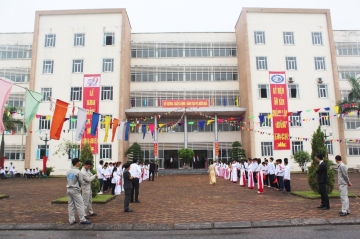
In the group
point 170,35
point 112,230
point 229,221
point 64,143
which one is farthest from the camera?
point 170,35

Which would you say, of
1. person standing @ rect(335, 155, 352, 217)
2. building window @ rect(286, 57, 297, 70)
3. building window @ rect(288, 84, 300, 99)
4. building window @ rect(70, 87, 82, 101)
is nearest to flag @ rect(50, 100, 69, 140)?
person standing @ rect(335, 155, 352, 217)

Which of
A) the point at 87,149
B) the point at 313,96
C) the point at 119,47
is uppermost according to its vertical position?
the point at 119,47

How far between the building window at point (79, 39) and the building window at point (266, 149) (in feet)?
71.4

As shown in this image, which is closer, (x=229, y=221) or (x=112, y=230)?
(x=112, y=230)

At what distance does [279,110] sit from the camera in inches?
1230

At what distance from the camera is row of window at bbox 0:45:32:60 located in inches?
1353

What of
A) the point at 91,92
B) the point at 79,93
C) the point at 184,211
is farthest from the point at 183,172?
the point at 184,211

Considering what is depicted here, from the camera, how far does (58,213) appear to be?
8656 millimetres

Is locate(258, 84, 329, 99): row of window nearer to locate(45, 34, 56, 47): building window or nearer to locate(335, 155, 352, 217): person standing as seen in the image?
locate(45, 34, 56, 47): building window

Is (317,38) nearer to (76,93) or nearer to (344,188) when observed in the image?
(76,93)

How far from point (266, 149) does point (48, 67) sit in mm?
24295

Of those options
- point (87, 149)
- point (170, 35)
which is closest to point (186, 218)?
point (87, 149)

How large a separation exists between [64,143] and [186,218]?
1024 inches

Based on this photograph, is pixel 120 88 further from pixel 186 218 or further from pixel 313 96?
pixel 186 218
